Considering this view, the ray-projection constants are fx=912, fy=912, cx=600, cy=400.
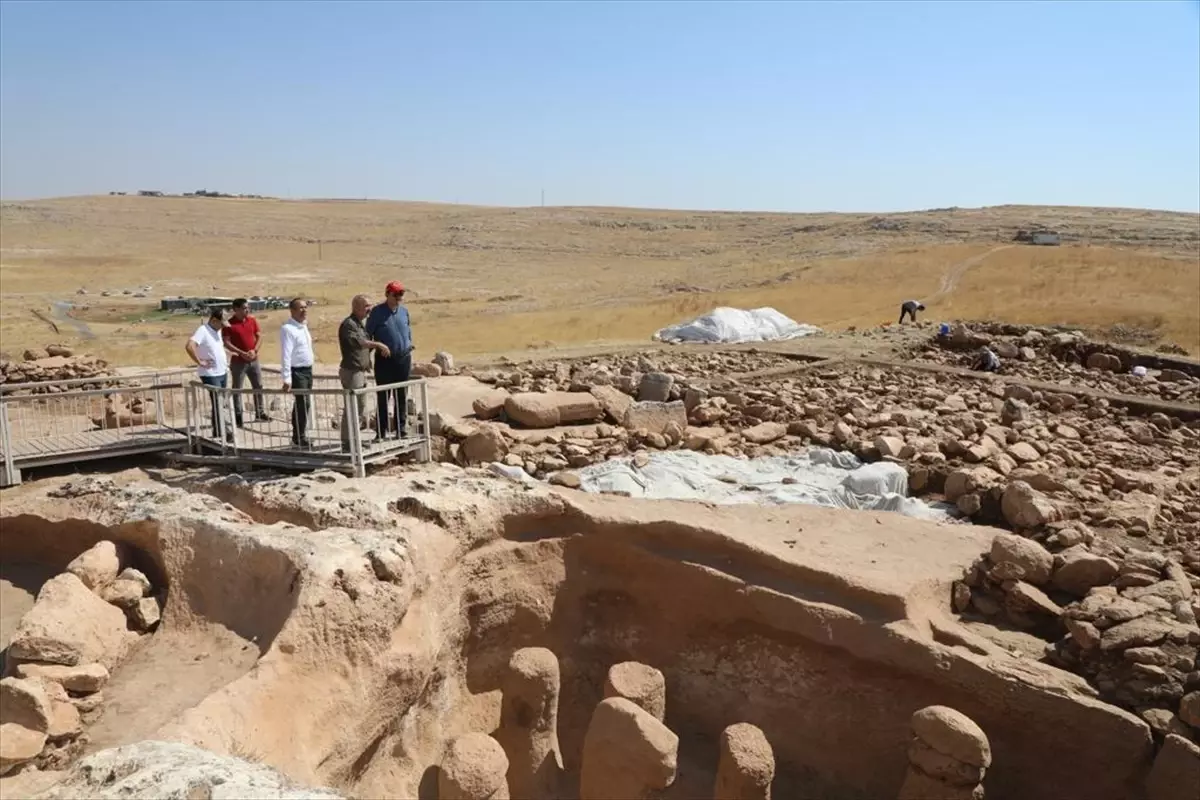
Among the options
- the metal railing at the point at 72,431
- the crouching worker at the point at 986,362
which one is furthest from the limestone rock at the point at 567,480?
the crouching worker at the point at 986,362

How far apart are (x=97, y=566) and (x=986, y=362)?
1689 centimetres

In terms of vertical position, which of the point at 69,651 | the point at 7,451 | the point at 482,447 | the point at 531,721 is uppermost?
the point at 7,451

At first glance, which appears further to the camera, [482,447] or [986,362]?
[986,362]

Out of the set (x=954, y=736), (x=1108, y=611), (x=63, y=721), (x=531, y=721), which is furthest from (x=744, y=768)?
(x=63, y=721)

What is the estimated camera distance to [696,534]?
300 inches

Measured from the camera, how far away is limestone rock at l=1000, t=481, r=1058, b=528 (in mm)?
9484

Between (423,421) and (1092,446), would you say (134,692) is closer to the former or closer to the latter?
(423,421)

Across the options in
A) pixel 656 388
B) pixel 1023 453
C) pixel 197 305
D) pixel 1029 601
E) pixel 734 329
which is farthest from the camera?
pixel 197 305

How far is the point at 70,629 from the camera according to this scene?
18.4 ft

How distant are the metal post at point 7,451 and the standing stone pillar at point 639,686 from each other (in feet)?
18.2

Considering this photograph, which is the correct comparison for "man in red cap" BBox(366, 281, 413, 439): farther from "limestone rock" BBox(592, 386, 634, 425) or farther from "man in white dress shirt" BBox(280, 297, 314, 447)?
"limestone rock" BBox(592, 386, 634, 425)

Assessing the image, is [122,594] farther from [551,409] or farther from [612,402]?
[612,402]

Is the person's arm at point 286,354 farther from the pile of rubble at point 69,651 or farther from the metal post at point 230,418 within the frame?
the pile of rubble at point 69,651

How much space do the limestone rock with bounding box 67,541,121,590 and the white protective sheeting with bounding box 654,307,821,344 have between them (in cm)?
1702
